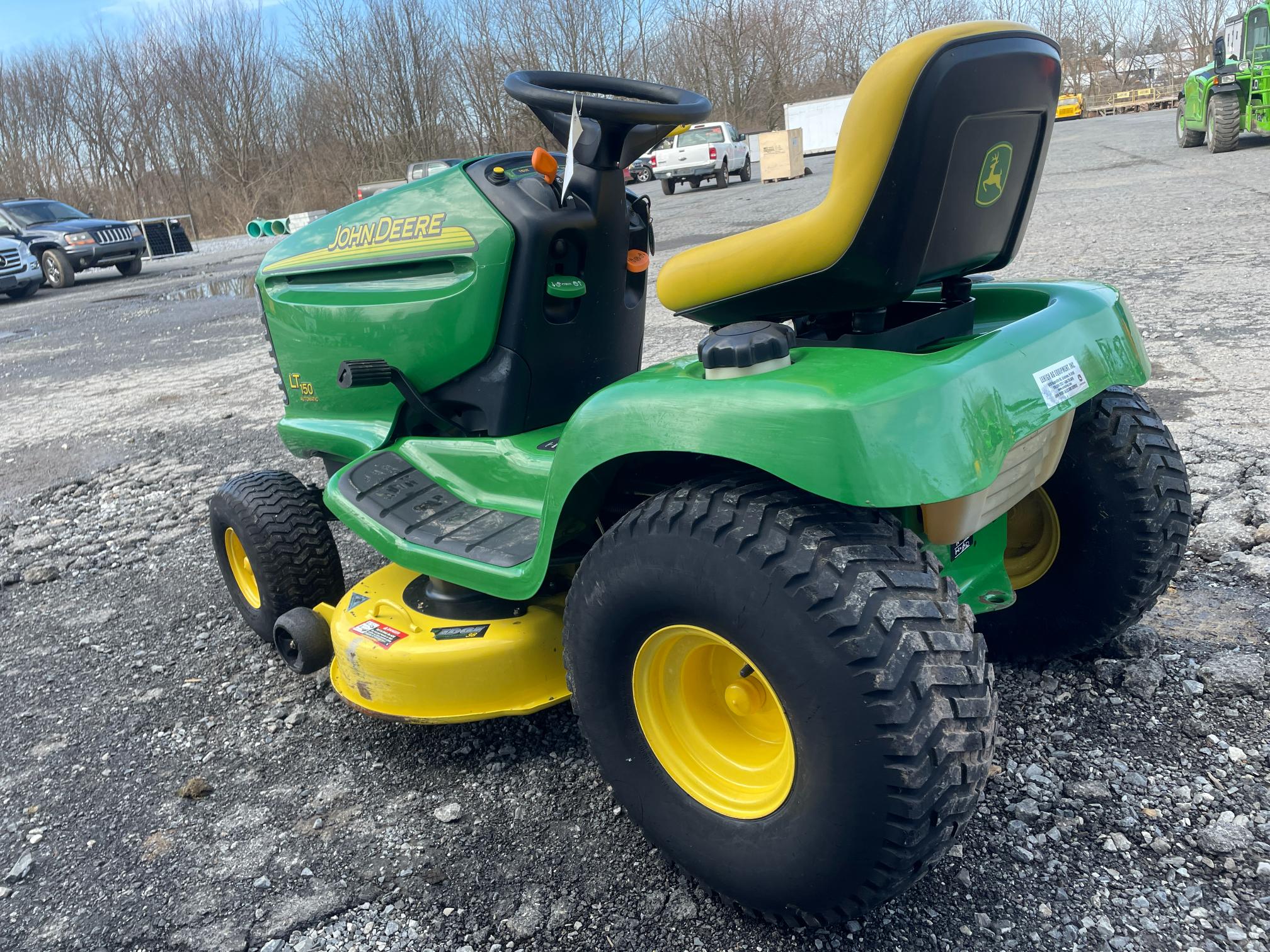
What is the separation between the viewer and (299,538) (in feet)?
9.20

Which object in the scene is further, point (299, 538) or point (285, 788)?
point (299, 538)

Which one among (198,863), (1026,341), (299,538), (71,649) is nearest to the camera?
(1026,341)

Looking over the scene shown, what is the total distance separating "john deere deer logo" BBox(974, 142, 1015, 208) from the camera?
1.71m

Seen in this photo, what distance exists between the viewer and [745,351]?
1.62 metres

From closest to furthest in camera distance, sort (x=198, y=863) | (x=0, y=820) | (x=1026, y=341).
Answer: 1. (x=1026, y=341)
2. (x=198, y=863)
3. (x=0, y=820)

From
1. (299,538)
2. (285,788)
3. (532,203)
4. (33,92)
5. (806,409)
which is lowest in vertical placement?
(285,788)

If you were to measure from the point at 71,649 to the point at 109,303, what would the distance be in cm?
1146

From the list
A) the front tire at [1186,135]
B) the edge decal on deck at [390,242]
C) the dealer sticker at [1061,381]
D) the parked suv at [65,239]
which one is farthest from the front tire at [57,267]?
the front tire at [1186,135]

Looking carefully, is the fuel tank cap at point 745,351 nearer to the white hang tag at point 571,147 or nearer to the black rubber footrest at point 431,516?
the black rubber footrest at point 431,516

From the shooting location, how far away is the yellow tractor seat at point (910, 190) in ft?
5.01

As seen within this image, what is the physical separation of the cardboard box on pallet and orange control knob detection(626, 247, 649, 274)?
18.6 m

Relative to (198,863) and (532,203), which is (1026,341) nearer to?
(532,203)

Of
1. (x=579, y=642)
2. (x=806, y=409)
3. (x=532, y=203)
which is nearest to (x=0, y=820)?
(x=579, y=642)

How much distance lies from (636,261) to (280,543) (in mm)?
1305
